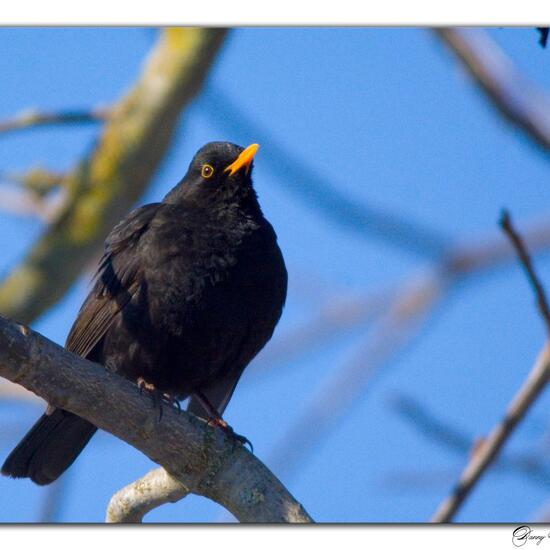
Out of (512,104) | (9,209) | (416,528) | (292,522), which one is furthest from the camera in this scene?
(9,209)

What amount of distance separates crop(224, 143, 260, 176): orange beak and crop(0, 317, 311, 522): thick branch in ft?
3.67

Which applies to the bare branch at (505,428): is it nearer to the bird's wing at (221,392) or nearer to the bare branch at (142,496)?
the bare branch at (142,496)

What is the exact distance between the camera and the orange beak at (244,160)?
12.4 ft

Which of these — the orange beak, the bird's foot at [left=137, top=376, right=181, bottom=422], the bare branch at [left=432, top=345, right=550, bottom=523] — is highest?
the orange beak

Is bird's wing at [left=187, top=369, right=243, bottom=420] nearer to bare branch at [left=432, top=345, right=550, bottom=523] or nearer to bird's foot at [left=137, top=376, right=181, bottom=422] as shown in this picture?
bird's foot at [left=137, top=376, right=181, bottom=422]

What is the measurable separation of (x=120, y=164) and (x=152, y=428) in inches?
53.0

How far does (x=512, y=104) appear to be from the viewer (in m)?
2.67

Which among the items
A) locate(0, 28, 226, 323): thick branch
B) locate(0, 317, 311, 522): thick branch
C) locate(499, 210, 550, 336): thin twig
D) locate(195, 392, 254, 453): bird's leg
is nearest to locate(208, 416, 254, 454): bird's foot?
locate(195, 392, 254, 453): bird's leg

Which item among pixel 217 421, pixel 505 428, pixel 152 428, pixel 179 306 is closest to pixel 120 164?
pixel 179 306

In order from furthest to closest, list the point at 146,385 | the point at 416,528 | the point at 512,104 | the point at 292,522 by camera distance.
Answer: the point at 146,385, the point at 416,528, the point at 292,522, the point at 512,104

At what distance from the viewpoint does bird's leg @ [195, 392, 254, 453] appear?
3400 mm

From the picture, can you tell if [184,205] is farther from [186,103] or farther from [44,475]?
[44,475]
